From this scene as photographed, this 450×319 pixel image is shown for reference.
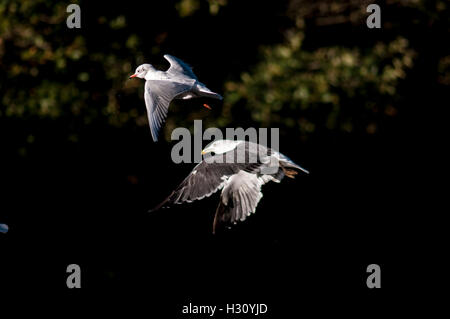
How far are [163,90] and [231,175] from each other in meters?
0.43

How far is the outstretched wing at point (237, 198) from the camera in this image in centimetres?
300

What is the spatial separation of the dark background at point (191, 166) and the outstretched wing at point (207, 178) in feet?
4.64

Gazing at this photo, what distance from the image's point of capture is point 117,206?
14.8 feet

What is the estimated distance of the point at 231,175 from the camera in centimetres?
279

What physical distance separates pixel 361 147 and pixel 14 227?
216 centimetres

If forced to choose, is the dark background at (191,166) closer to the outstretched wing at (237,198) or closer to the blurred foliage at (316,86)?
the blurred foliage at (316,86)

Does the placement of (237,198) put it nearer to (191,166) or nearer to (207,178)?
(207,178)

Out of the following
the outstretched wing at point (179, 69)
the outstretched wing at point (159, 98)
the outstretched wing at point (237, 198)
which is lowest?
the outstretched wing at point (237, 198)

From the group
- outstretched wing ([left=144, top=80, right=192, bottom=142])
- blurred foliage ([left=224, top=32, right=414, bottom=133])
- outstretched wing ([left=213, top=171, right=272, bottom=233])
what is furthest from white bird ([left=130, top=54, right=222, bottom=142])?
blurred foliage ([left=224, top=32, right=414, bottom=133])

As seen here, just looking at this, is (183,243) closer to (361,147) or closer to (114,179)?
(114,179)

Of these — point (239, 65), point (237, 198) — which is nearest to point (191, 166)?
point (239, 65)

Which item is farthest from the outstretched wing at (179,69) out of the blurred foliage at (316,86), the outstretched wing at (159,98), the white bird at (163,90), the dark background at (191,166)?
the blurred foliage at (316,86)

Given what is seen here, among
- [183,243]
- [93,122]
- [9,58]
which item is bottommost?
[183,243]
